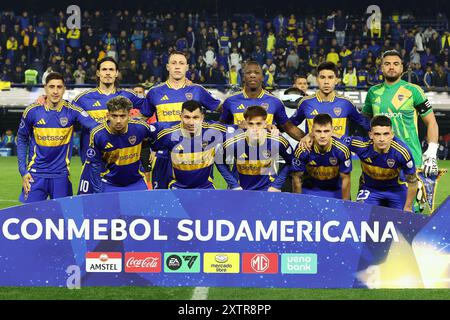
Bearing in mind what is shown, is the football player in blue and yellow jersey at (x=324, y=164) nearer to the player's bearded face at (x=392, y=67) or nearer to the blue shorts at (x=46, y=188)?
the player's bearded face at (x=392, y=67)

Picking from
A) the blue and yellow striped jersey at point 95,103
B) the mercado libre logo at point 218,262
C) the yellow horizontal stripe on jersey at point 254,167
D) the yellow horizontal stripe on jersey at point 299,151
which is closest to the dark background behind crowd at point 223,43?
Answer: the blue and yellow striped jersey at point 95,103

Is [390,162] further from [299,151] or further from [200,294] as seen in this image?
[200,294]

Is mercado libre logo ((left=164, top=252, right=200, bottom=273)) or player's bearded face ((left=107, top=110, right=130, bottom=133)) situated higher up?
player's bearded face ((left=107, top=110, right=130, bottom=133))

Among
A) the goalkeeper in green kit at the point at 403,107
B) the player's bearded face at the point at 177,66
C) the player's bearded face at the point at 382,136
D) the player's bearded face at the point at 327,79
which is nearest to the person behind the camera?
the player's bearded face at the point at 382,136

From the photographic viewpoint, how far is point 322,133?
26.0 feet

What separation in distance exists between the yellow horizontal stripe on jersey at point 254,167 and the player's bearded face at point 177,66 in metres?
1.37

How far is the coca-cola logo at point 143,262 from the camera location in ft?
19.0

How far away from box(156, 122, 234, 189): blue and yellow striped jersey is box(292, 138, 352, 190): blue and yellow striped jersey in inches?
28.9

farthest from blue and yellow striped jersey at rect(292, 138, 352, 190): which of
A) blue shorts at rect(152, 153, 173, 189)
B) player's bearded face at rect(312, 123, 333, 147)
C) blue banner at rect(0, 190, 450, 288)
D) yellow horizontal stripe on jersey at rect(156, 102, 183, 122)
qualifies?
blue banner at rect(0, 190, 450, 288)

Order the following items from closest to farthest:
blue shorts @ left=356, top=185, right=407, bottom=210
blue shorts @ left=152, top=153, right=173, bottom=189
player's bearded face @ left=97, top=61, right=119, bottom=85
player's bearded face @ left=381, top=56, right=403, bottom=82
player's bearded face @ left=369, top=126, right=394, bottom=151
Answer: player's bearded face @ left=369, top=126, right=394, bottom=151 < blue shorts @ left=356, top=185, right=407, bottom=210 < player's bearded face @ left=381, top=56, right=403, bottom=82 < blue shorts @ left=152, top=153, right=173, bottom=189 < player's bearded face @ left=97, top=61, right=119, bottom=85

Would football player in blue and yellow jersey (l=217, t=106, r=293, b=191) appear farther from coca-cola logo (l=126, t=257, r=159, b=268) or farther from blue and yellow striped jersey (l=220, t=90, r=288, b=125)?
coca-cola logo (l=126, t=257, r=159, b=268)

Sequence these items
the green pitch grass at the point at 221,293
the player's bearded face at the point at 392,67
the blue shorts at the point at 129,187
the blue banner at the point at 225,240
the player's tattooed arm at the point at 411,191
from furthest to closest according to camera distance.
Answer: the player's bearded face at the point at 392,67
the blue shorts at the point at 129,187
the player's tattooed arm at the point at 411,191
the green pitch grass at the point at 221,293
the blue banner at the point at 225,240

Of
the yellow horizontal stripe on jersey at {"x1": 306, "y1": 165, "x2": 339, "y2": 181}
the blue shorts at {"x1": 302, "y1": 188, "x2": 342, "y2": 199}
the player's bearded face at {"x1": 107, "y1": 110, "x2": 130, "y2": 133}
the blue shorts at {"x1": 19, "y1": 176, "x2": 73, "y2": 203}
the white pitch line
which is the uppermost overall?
the player's bearded face at {"x1": 107, "y1": 110, "x2": 130, "y2": 133}

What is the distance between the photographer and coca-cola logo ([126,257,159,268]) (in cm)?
578
